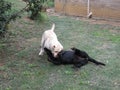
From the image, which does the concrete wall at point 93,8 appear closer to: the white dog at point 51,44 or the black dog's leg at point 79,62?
the white dog at point 51,44

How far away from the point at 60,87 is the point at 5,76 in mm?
1099

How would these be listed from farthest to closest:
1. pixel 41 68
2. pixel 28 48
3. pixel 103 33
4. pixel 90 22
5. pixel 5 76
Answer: pixel 90 22 < pixel 103 33 < pixel 28 48 < pixel 41 68 < pixel 5 76

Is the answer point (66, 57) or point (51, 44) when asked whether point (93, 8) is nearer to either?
point (51, 44)

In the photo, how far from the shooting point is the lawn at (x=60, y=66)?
5172 millimetres

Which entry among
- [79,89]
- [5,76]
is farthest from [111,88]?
[5,76]

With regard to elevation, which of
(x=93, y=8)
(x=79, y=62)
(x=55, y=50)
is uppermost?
(x=55, y=50)

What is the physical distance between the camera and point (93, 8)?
10828mm

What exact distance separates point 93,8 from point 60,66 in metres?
5.33

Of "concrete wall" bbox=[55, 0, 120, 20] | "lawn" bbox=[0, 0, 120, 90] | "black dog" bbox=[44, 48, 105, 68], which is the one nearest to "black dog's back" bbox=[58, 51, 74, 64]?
"black dog" bbox=[44, 48, 105, 68]

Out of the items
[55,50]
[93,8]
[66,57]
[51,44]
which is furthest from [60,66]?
[93,8]

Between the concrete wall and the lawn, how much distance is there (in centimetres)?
113

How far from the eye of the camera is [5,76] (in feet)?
17.9

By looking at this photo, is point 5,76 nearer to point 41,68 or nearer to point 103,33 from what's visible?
point 41,68

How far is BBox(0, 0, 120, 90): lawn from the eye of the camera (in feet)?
17.0
